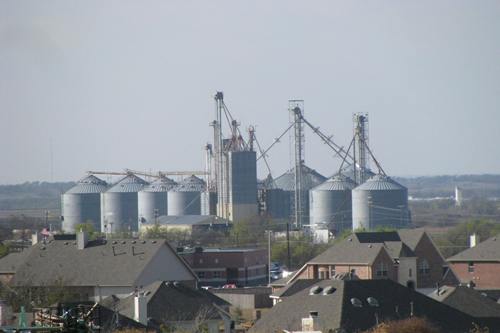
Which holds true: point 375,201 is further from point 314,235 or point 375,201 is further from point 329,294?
point 329,294

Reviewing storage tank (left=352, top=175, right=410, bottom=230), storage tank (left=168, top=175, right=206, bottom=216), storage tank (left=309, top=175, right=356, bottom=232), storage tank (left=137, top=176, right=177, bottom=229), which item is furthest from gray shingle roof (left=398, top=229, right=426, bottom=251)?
storage tank (left=137, top=176, right=177, bottom=229)

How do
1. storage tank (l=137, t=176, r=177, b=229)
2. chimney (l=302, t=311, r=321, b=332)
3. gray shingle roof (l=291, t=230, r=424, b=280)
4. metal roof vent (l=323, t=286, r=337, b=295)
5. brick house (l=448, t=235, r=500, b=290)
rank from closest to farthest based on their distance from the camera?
chimney (l=302, t=311, r=321, b=332)
metal roof vent (l=323, t=286, r=337, b=295)
gray shingle roof (l=291, t=230, r=424, b=280)
brick house (l=448, t=235, r=500, b=290)
storage tank (l=137, t=176, r=177, b=229)

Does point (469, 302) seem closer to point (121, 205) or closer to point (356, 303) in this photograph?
point (356, 303)

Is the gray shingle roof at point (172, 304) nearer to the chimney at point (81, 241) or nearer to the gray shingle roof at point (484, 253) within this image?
the chimney at point (81, 241)

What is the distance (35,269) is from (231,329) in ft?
67.0

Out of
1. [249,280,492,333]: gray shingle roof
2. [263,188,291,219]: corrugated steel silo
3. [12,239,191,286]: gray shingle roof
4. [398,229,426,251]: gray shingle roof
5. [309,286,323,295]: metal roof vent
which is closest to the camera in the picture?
[249,280,492,333]: gray shingle roof

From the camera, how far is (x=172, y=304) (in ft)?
166

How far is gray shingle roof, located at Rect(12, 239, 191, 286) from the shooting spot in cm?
6391

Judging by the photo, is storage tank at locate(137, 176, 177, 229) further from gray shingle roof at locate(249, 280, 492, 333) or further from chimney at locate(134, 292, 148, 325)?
gray shingle roof at locate(249, 280, 492, 333)

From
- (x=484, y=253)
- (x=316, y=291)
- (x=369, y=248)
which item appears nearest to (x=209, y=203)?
(x=484, y=253)

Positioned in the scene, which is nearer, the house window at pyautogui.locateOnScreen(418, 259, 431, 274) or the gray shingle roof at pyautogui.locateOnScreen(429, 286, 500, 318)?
the gray shingle roof at pyautogui.locateOnScreen(429, 286, 500, 318)

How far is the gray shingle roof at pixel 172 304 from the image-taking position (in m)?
48.9

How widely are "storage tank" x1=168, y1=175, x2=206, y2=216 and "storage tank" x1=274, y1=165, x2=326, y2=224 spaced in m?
8.54

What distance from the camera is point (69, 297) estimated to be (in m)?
55.0
